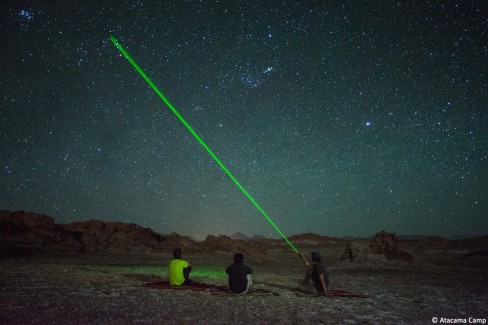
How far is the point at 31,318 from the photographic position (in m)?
7.42

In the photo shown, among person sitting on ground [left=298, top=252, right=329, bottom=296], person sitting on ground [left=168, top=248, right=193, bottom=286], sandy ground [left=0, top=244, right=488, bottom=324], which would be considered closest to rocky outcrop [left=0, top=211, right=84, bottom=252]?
person sitting on ground [left=168, top=248, right=193, bottom=286]

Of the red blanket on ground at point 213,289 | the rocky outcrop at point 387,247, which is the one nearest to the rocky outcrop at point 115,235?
the rocky outcrop at point 387,247

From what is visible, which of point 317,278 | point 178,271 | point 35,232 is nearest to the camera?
point 317,278

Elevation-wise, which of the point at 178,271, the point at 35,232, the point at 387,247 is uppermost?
the point at 178,271

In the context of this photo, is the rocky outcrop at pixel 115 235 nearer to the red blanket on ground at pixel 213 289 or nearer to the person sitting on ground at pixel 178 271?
the red blanket on ground at pixel 213 289

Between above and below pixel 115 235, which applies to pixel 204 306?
above

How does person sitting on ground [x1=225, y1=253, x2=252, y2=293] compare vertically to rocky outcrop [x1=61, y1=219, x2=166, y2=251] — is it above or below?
above

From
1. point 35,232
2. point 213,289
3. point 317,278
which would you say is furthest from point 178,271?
point 35,232

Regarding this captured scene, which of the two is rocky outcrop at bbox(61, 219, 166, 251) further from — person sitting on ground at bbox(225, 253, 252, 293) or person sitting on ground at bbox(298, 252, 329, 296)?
person sitting on ground at bbox(298, 252, 329, 296)

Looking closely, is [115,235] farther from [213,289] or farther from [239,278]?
[239,278]

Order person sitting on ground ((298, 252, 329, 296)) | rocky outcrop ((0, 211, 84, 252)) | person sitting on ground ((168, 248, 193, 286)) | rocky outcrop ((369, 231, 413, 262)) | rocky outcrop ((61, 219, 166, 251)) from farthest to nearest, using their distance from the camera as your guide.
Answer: rocky outcrop ((61, 219, 166, 251)) < rocky outcrop ((0, 211, 84, 252)) < rocky outcrop ((369, 231, 413, 262)) < person sitting on ground ((168, 248, 193, 286)) < person sitting on ground ((298, 252, 329, 296))

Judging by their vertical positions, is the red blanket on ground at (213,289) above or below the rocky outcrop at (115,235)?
above

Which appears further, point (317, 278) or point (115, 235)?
point (115, 235)

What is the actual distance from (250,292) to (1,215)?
55.1 metres
